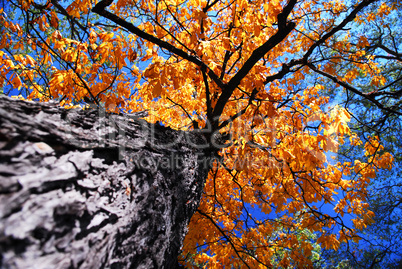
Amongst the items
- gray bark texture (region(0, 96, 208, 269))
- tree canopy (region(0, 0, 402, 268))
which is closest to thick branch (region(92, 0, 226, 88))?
tree canopy (region(0, 0, 402, 268))

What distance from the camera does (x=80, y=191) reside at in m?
0.61

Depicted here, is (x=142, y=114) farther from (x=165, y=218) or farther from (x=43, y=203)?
(x=43, y=203)

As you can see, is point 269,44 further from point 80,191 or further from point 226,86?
point 80,191

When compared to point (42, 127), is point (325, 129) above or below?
above

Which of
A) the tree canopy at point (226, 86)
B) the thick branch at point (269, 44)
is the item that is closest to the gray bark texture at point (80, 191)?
the tree canopy at point (226, 86)

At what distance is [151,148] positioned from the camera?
1047mm

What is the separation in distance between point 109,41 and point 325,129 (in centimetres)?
247

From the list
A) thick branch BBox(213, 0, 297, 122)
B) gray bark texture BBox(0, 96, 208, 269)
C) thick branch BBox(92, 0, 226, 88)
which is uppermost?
thick branch BBox(213, 0, 297, 122)

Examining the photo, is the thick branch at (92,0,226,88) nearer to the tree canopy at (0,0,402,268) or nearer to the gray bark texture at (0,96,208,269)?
the tree canopy at (0,0,402,268)

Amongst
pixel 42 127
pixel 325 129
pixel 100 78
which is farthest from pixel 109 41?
pixel 325 129

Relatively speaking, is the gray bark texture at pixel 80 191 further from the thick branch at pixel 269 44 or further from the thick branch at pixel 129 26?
the thick branch at pixel 269 44

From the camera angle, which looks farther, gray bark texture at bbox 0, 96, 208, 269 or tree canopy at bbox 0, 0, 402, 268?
tree canopy at bbox 0, 0, 402, 268

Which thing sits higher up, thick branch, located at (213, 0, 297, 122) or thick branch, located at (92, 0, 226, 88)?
thick branch, located at (213, 0, 297, 122)

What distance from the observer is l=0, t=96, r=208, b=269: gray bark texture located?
0.45 metres
